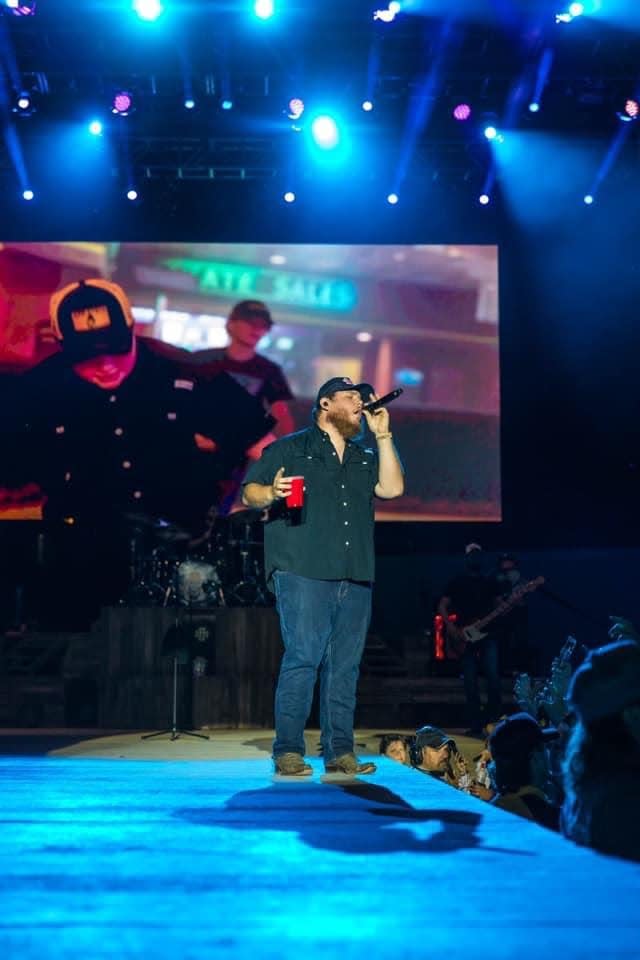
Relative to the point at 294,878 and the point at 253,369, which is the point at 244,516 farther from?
the point at 294,878

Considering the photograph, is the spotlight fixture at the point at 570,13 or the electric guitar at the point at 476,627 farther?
the electric guitar at the point at 476,627

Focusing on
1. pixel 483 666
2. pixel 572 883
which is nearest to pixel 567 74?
Result: pixel 483 666

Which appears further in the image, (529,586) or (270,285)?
(270,285)

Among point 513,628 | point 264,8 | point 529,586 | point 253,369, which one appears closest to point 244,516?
point 253,369

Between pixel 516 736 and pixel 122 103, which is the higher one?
Result: pixel 122 103

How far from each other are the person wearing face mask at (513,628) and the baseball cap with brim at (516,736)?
5.91 meters

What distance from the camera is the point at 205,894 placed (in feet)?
8.05

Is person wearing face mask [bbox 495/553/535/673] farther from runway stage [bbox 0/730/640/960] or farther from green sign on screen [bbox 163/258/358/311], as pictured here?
runway stage [bbox 0/730/640/960]

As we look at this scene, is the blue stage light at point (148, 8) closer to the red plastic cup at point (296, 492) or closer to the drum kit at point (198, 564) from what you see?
the drum kit at point (198, 564)

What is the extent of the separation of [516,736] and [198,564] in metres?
5.89

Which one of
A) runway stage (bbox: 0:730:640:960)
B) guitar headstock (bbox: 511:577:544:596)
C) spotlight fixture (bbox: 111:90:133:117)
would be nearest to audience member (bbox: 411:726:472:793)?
runway stage (bbox: 0:730:640:960)

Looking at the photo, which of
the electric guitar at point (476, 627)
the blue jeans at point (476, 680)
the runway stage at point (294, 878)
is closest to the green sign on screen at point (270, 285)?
the electric guitar at point (476, 627)

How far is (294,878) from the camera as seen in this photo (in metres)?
2.60

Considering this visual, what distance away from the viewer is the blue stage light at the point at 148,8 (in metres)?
9.63
